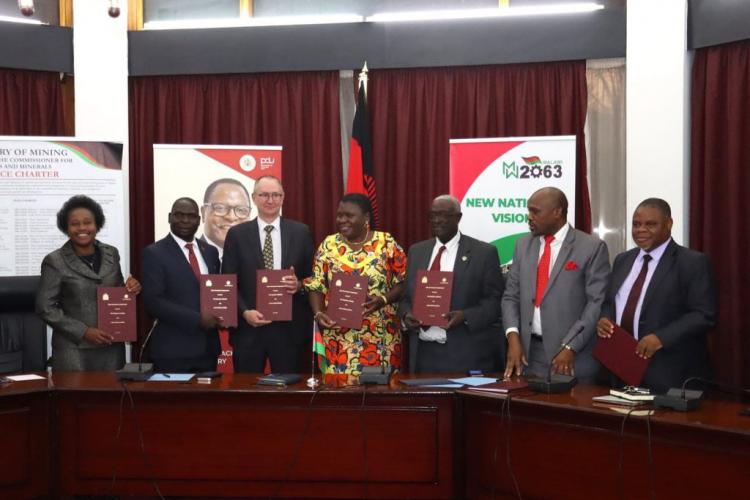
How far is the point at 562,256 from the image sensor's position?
4.02 meters

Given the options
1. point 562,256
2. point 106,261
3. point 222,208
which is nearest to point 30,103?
point 222,208

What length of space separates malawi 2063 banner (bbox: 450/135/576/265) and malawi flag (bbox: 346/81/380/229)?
24.3 inches

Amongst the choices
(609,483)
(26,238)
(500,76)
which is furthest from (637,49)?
(26,238)

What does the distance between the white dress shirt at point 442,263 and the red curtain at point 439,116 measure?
193cm

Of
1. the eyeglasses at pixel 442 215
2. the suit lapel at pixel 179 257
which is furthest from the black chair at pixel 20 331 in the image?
the eyeglasses at pixel 442 215

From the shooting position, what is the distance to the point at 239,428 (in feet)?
12.1

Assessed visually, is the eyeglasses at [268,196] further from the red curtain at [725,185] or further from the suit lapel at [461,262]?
the red curtain at [725,185]

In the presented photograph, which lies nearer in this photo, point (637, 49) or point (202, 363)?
point (202, 363)

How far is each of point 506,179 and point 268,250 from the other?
1.91 metres

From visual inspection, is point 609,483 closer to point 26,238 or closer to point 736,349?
point 736,349

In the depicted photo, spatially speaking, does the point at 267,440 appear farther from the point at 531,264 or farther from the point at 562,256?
the point at 562,256

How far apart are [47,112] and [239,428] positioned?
155 inches

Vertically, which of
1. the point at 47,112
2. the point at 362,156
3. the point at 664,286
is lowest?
the point at 664,286

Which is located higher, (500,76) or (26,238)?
(500,76)
